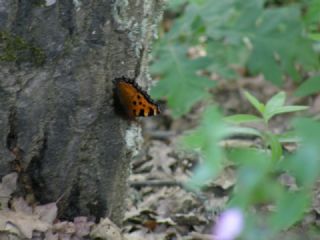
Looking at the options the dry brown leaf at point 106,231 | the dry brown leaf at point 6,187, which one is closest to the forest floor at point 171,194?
the dry brown leaf at point 106,231

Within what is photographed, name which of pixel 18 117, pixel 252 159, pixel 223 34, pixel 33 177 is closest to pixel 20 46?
pixel 18 117

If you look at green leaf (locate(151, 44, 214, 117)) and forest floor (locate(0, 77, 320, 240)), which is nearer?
forest floor (locate(0, 77, 320, 240))

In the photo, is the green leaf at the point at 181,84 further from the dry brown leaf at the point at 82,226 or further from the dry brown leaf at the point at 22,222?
the dry brown leaf at the point at 22,222

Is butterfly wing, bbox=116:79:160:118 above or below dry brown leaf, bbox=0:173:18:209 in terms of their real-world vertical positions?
above

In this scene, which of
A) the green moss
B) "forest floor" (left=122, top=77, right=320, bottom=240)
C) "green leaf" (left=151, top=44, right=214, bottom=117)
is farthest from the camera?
"green leaf" (left=151, top=44, right=214, bottom=117)

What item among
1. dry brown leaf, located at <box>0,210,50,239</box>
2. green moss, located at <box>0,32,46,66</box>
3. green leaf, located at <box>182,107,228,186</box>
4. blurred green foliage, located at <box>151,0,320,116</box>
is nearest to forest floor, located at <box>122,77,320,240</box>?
blurred green foliage, located at <box>151,0,320,116</box>

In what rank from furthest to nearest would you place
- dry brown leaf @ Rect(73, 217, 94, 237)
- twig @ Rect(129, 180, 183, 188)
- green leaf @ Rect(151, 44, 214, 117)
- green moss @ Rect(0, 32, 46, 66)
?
green leaf @ Rect(151, 44, 214, 117) → twig @ Rect(129, 180, 183, 188) → dry brown leaf @ Rect(73, 217, 94, 237) → green moss @ Rect(0, 32, 46, 66)

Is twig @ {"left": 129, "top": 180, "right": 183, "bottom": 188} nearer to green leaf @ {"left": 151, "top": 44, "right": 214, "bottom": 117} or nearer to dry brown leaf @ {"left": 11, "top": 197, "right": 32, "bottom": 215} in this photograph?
green leaf @ {"left": 151, "top": 44, "right": 214, "bottom": 117}

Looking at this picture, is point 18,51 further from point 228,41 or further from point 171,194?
point 228,41
